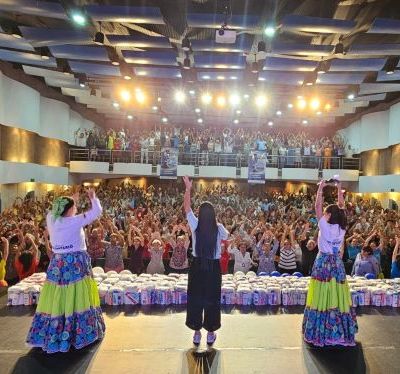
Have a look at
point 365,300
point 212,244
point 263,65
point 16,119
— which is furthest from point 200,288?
point 16,119

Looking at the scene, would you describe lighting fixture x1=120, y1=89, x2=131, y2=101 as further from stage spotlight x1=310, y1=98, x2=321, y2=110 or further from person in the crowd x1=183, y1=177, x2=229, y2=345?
person in the crowd x1=183, y1=177, x2=229, y2=345

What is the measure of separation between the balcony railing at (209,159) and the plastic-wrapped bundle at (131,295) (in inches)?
535

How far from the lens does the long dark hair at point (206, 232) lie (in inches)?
138

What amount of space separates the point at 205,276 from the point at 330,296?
1164mm

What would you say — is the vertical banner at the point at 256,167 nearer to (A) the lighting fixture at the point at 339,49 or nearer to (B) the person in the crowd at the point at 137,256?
(A) the lighting fixture at the point at 339,49

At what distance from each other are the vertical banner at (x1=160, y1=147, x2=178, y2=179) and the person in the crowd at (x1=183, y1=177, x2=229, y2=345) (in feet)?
29.8

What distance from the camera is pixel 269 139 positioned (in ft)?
64.6

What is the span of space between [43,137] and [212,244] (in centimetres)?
1418

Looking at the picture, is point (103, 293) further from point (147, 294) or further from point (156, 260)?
point (156, 260)

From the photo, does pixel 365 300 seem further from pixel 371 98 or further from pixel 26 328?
pixel 371 98

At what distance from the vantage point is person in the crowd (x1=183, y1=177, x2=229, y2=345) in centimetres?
352

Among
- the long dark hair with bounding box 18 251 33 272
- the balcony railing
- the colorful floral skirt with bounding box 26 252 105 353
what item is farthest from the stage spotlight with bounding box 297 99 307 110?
the colorful floral skirt with bounding box 26 252 105 353

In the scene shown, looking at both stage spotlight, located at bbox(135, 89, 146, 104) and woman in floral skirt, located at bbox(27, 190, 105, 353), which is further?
stage spotlight, located at bbox(135, 89, 146, 104)

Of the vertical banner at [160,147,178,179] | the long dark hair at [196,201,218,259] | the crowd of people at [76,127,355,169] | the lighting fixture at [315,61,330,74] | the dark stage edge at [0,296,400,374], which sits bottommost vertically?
the dark stage edge at [0,296,400,374]
